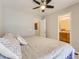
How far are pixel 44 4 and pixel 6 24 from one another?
71.7 inches

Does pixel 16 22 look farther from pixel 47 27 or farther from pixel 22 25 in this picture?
pixel 47 27

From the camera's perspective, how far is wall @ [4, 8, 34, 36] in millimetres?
4457

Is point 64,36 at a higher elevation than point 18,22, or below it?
below

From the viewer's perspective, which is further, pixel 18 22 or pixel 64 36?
pixel 64 36

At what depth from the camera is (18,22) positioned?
4.89 m

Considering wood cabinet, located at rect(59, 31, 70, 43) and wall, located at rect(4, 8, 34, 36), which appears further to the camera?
wood cabinet, located at rect(59, 31, 70, 43)

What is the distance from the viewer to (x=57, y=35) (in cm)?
650

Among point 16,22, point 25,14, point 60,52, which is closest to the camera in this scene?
point 60,52

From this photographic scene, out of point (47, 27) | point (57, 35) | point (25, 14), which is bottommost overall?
point (57, 35)

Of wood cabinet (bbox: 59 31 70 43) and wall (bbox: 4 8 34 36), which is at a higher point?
wall (bbox: 4 8 34 36)

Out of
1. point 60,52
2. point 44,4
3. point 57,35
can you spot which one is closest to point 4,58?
point 60,52

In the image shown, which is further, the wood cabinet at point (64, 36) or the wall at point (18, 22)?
the wood cabinet at point (64, 36)

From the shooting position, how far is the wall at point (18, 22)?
14.6ft

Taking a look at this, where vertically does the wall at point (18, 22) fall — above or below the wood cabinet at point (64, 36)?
above
